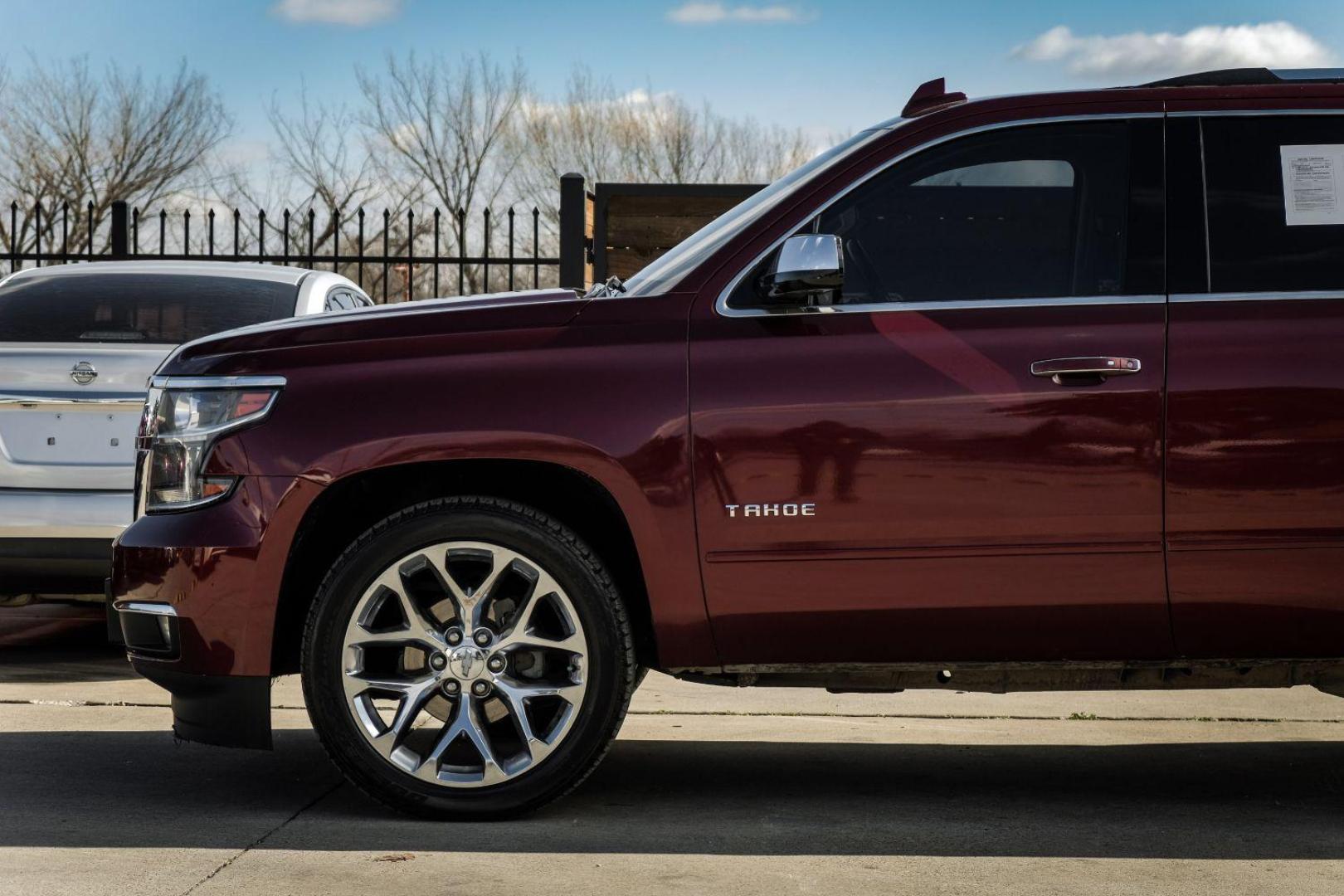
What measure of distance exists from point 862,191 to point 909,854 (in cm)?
174

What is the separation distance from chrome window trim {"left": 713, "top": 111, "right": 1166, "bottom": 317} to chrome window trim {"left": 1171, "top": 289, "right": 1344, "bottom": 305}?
57 millimetres

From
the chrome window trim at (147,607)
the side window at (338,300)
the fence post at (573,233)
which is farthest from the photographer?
the fence post at (573,233)

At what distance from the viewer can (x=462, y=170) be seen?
1507 inches

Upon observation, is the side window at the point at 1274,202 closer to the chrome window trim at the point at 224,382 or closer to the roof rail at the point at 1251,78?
the roof rail at the point at 1251,78

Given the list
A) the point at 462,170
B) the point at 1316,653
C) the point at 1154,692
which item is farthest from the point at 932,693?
the point at 462,170

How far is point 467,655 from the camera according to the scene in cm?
449

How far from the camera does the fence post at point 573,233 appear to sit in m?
11.6

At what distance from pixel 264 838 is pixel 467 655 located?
2.27ft

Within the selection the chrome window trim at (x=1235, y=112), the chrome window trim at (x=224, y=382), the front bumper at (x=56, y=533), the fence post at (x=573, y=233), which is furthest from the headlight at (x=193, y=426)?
the fence post at (x=573, y=233)

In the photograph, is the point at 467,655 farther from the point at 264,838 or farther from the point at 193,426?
the point at 193,426

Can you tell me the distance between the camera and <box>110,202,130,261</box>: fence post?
12727 millimetres

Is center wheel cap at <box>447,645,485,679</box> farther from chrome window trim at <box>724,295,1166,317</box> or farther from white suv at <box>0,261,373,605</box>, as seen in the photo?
white suv at <box>0,261,373,605</box>

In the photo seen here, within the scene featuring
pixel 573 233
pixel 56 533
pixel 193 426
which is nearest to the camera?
pixel 193 426

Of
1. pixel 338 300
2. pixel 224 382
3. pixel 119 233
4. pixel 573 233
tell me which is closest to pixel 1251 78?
pixel 224 382
